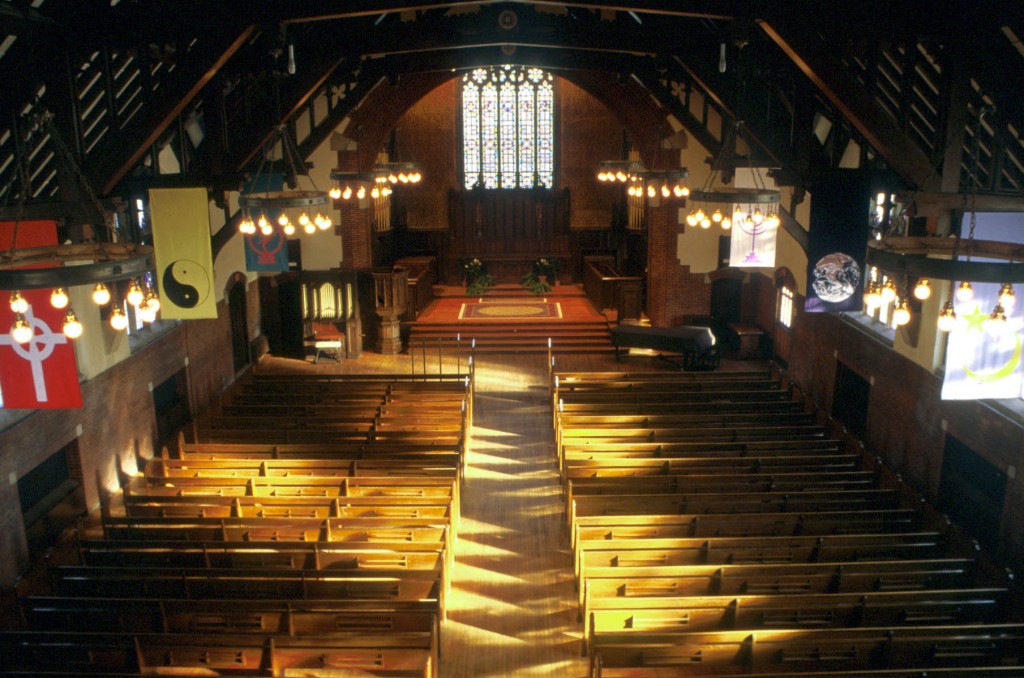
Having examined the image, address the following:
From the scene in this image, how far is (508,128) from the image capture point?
29.3m

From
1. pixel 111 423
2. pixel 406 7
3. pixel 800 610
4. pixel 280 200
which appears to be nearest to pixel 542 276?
pixel 111 423

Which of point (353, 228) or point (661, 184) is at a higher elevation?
point (661, 184)

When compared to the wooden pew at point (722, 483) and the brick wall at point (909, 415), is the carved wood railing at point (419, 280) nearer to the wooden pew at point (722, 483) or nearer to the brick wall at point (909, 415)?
the brick wall at point (909, 415)

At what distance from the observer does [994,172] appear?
31.3 feet

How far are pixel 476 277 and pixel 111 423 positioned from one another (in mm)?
15968

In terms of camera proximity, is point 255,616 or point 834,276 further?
point 834,276

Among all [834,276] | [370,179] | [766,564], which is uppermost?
[370,179]

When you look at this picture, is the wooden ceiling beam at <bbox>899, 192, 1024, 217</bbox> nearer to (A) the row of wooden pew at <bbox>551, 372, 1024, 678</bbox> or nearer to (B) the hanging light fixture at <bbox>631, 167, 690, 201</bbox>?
(A) the row of wooden pew at <bbox>551, 372, 1024, 678</bbox>

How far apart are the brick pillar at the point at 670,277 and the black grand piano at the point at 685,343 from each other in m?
2.16

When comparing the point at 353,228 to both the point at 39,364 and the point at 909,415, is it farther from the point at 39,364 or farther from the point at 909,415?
the point at 909,415

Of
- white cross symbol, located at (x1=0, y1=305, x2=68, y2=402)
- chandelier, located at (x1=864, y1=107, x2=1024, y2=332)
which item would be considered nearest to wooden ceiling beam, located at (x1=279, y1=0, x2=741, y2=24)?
chandelier, located at (x1=864, y1=107, x2=1024, y2=332)

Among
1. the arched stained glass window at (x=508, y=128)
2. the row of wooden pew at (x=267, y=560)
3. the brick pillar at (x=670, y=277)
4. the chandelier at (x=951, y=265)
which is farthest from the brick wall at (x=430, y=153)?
the chandelier at (x=951, y=265)

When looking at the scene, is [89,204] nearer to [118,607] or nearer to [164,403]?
[118,607]

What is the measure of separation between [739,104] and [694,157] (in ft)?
28.7
